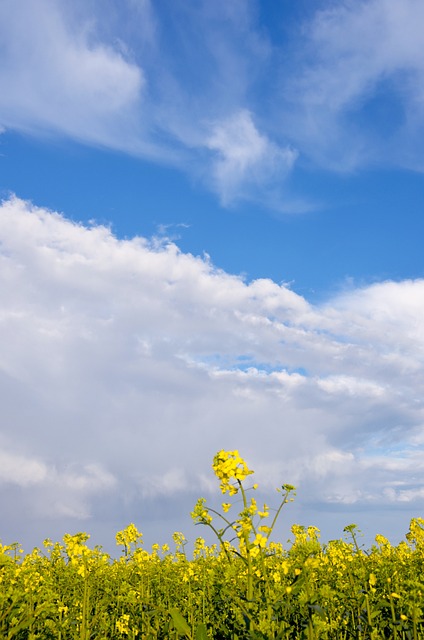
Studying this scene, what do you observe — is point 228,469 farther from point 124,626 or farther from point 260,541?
point 124,626

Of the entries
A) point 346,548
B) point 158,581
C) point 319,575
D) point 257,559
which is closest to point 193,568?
point 158,581

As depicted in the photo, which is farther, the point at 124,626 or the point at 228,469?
the point at 124,626

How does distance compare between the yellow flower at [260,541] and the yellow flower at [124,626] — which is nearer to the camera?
the yellow flower at [260,541]

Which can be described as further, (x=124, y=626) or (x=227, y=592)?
(x=124, y=626)

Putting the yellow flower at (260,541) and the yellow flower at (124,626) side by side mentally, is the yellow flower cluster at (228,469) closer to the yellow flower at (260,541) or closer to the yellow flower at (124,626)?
the yellow flower at (260,541)

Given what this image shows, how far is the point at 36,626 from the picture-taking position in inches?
301

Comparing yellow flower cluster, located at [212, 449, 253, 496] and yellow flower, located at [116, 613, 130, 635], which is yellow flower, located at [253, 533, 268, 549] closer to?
yellow flower cluster, located at [212, 449, 253, 496]

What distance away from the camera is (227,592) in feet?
15.1

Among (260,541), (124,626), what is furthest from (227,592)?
(124,626)

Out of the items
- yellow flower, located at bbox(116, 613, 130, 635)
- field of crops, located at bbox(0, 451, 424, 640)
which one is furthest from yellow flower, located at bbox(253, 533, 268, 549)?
yellow flower, located at bbox(116, 613, 130, 635)

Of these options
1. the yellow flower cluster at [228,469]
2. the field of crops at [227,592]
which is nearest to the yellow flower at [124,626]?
the field of crops at [227,592]

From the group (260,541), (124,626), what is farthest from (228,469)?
(124,626)

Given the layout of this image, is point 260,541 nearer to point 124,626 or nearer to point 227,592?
point 227,592

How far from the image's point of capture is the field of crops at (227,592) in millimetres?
4742
